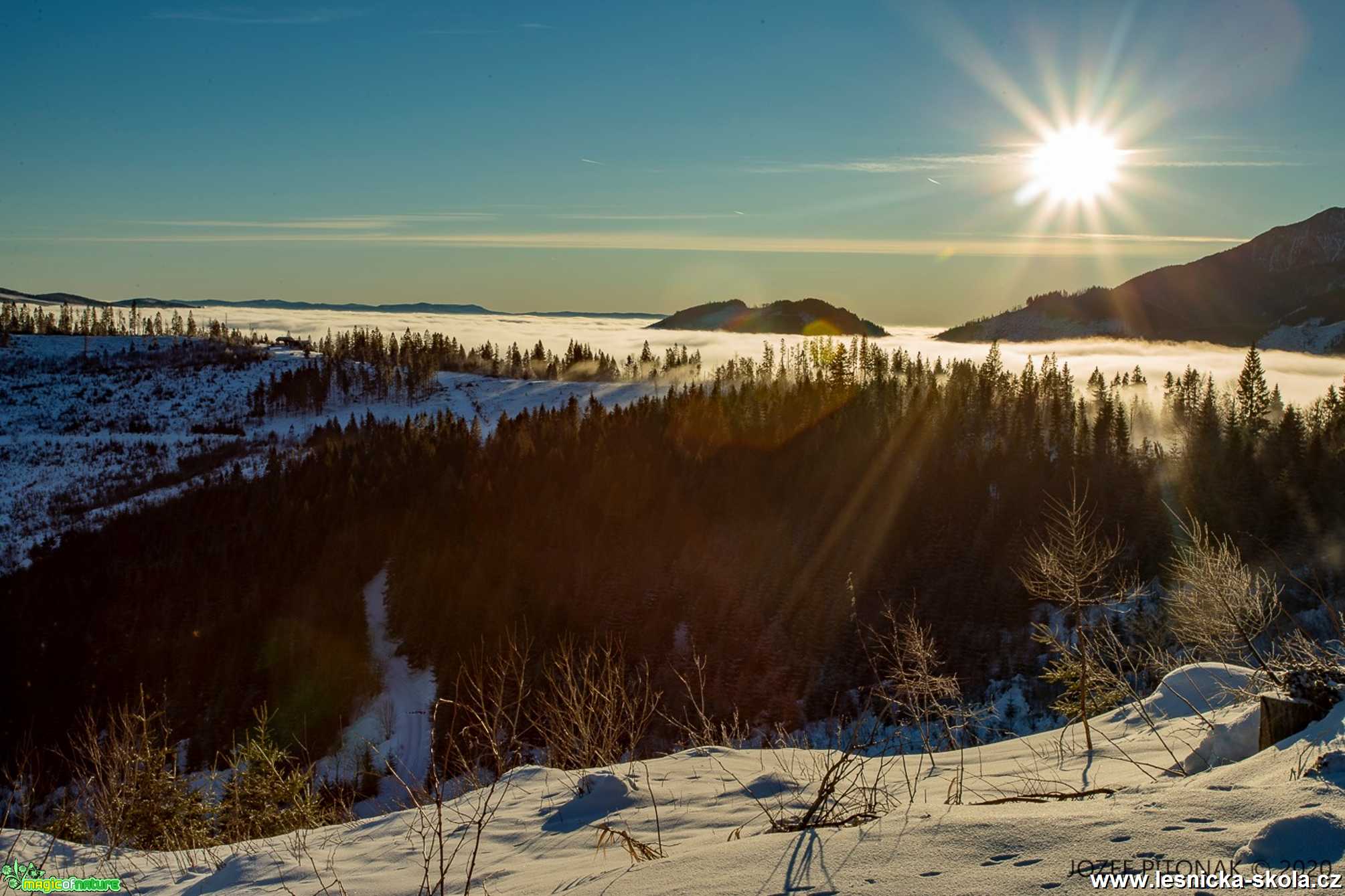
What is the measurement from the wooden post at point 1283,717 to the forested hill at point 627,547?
48.5 metres

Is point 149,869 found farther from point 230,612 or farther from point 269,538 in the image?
point 269,538

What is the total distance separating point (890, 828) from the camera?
551cm

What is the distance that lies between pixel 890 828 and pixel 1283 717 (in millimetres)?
3969

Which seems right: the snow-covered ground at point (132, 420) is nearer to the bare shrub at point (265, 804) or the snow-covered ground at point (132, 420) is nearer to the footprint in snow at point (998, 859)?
the bare shrub at point (265, 804)

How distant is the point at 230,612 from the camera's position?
66312 millimetres

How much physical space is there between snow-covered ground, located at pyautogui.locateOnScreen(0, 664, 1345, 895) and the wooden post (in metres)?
0.22

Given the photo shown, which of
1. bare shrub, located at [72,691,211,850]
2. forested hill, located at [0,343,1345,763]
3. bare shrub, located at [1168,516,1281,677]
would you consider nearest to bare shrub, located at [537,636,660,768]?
bare shrub, located at [72,691,211,850]

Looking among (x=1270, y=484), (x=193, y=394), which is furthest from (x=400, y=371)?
(x=1270, y=484)

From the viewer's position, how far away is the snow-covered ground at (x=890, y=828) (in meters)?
4.56

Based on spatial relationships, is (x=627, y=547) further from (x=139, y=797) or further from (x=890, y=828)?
(x=890, y=828)

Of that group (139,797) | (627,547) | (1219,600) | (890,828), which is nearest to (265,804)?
(139,797)

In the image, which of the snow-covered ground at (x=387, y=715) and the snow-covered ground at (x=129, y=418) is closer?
the snow-covered ground at (x=387, y=715)

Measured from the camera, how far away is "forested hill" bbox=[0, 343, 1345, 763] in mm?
64812

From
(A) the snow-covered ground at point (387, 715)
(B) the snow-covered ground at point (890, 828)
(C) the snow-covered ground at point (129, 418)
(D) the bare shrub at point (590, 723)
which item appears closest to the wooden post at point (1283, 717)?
(B) the snow-covered ground at point (890, 828)
